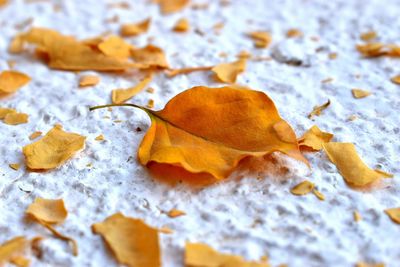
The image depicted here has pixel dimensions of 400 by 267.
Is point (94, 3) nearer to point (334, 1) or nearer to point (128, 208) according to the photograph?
point (334, 1)

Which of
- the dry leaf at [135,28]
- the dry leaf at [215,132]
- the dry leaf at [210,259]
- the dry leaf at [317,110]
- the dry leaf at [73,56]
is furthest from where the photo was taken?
the dry leaf at [135,28]

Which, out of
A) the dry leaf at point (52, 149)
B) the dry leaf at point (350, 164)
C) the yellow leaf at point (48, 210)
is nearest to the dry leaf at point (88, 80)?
the dry leaf at point (52, 149)

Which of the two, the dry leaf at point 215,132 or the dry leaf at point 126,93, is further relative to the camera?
the dry leaf at point 126,93

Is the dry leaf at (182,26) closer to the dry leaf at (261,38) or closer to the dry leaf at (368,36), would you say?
the dry leaf at (261,38)

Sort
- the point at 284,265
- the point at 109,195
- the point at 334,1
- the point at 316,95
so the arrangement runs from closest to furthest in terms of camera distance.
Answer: the point at 284,265
the point at 109,195
the point at 316,95
the point at 334,1

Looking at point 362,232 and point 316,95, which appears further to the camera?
point 316,95

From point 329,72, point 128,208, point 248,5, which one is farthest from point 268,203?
point 248,5

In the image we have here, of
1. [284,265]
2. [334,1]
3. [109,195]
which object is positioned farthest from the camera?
[334,1]
